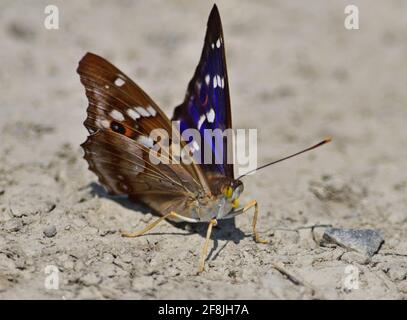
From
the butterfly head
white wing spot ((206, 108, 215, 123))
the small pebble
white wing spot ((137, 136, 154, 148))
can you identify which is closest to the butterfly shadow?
the butterfly head

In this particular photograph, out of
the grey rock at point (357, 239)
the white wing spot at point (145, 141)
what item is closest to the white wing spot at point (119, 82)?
the white wing spot at point (145, 141)

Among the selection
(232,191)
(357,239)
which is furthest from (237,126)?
(357,239)

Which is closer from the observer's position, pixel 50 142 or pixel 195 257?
pixel 195 257

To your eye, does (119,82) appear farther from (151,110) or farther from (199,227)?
(199,227)

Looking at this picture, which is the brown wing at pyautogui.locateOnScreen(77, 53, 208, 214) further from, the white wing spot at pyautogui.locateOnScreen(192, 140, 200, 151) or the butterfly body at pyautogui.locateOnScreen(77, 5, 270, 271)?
the white wing spot at pyautogui.locateOnScreen(192, 140, 200, 151)
